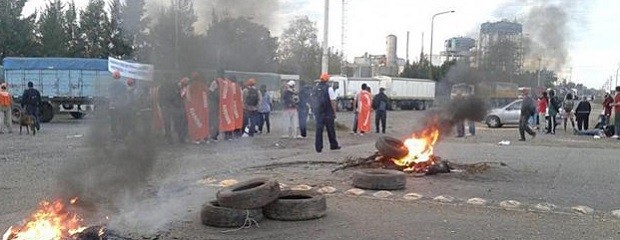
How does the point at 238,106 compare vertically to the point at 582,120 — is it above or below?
above

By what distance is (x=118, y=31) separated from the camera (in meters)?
8.20

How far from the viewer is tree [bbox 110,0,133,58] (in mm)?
7555

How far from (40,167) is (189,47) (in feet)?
19.4

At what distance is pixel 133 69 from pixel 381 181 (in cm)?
413

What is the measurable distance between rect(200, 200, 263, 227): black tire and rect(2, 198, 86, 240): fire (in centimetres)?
132

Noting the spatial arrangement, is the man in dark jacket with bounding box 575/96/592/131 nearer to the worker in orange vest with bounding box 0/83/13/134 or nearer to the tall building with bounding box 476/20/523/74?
the tall building with bounding box 476/20/523/74

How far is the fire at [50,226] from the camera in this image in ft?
19.0

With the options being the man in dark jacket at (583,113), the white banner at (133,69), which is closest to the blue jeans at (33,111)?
the white banner at (133,69)

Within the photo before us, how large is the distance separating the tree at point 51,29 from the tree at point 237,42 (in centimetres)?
2869

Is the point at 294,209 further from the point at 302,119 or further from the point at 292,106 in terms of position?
the point at 302,119

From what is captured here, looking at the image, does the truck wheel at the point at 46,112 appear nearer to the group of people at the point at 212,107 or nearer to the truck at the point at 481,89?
the group of people at the point at 212,107

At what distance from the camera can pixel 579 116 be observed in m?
25.2

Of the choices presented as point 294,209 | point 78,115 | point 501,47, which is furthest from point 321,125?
point 78,115

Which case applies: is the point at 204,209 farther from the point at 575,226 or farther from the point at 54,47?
the point at 54,47
